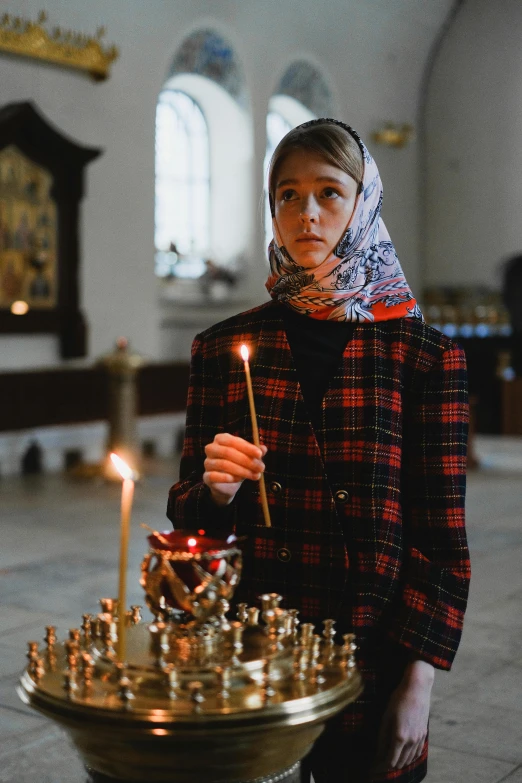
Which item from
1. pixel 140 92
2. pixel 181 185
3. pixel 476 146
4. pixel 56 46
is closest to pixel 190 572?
pixel 56 46

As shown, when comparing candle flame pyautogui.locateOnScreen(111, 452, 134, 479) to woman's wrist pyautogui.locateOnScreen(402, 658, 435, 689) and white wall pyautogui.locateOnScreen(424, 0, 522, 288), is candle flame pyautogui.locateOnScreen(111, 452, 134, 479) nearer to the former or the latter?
woman's wrist pyautogui.locateOnScreen(402, 658, 435, 689)

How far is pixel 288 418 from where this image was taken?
1.78 meters

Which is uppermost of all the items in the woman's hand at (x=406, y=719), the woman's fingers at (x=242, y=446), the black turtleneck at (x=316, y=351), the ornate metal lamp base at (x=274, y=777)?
the black turtleneck at (x=316, y=351)

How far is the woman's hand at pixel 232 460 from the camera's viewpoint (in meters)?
1.38

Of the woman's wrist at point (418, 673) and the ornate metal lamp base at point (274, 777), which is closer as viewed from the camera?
the ornate metal lamp base at point (274, 777)

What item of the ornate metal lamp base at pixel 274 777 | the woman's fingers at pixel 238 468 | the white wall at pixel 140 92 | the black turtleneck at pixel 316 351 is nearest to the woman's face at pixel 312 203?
the black turtleneck at pixel 316 351

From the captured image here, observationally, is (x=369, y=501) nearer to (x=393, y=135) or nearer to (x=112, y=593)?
(x=112, y=593)

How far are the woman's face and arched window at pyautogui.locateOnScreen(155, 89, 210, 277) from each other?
11.0 m

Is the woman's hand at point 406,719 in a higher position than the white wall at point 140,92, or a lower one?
lower

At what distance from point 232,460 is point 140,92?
10.8 m

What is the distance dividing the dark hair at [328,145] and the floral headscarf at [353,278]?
0.5 inches

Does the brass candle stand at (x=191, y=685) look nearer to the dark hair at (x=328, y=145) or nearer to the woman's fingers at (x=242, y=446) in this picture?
the woman's fingers at (x=242, y=446)

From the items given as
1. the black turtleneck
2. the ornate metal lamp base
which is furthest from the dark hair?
the ornate metal lamp base

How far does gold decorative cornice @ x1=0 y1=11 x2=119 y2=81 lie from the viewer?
9992mm
